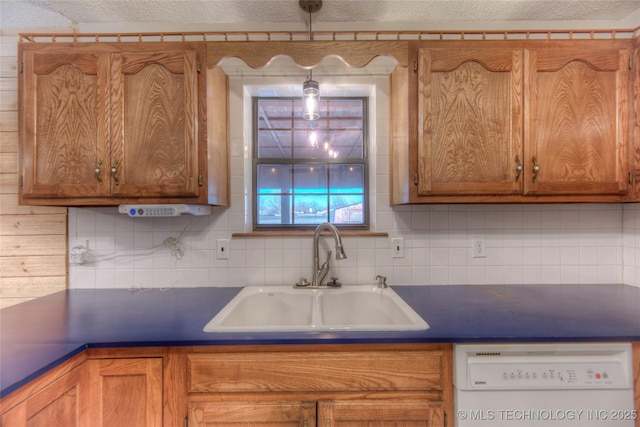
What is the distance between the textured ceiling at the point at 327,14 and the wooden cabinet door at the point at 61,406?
1.75 m

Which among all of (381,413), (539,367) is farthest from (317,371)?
(539,367)

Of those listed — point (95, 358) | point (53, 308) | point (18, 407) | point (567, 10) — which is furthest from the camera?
point (567, 10)

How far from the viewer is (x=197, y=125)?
53.6 inches

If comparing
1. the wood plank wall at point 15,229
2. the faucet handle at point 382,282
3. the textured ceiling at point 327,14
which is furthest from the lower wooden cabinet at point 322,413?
the textured ceiling at point 327,14

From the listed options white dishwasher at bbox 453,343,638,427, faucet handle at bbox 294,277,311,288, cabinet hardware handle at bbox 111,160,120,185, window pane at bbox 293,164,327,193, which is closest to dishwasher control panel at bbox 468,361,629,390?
white dishwasher at bbox 453,343,638,427

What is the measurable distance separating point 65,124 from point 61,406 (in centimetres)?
115

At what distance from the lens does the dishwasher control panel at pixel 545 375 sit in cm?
100

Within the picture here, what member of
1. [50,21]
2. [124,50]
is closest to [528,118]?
[124,50]

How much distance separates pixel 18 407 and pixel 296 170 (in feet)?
5.09

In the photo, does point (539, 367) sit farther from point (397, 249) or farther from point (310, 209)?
point (310, 209)

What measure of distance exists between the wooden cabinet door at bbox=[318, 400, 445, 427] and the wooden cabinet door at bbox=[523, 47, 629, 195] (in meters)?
1.03

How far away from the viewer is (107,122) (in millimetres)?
1354

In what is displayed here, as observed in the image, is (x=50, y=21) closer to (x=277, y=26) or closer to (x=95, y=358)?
(x=277, y=26)

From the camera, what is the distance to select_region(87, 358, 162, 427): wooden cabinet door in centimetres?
100
